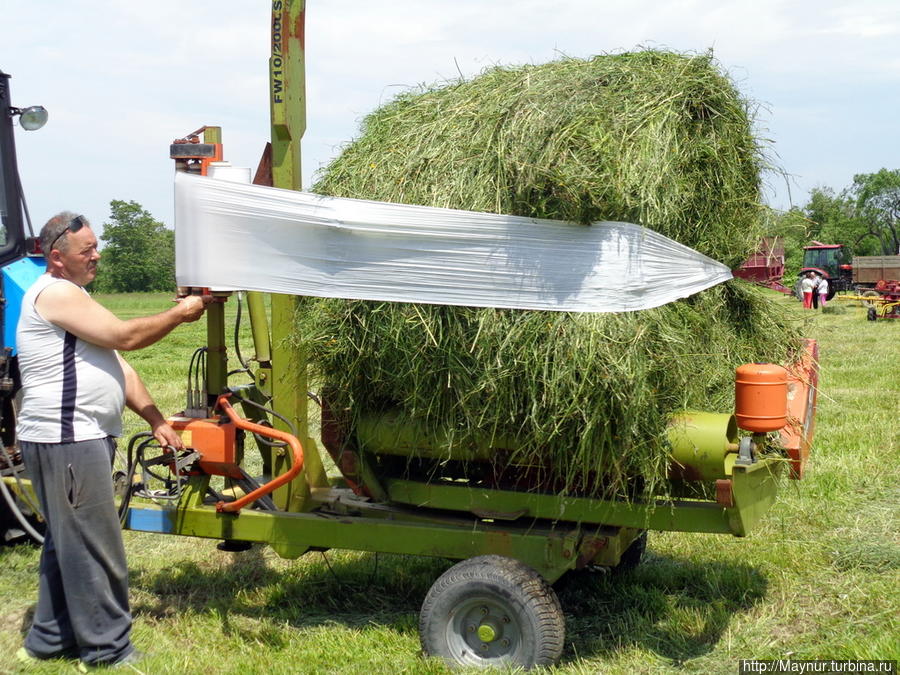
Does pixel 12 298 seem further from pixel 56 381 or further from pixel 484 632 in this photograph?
pixel 484 632

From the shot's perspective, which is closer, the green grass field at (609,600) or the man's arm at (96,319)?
the man's arm at (96,319)

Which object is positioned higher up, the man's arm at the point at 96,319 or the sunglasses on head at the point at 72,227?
the sunglasses on head at the point at 72,227

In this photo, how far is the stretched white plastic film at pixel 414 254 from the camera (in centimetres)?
352

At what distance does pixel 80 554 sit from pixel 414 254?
1.85 m

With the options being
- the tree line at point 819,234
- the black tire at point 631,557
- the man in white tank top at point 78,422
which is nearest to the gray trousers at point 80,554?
the man in white tank top at point 78,422

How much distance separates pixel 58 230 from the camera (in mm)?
3830

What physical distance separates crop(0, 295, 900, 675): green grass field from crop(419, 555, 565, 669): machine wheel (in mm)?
125

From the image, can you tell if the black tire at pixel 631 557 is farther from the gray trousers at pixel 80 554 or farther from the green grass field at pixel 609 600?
the gray trousers at pixel 80 554

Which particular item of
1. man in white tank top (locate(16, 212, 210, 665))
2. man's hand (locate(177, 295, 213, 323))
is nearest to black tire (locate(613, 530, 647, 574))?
man in white tank top (locate(16, 212, 210, 665))

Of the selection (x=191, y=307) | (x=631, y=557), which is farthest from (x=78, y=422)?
(x=631, y=557)

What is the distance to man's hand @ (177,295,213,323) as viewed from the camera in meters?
3.77

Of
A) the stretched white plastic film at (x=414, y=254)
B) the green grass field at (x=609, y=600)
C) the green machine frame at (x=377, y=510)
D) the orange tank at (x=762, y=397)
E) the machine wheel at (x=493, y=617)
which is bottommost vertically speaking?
the green grass field at (x=609, y=600)

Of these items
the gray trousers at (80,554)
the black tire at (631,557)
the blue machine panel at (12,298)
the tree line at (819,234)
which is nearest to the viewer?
the gray trousers at (80,554)

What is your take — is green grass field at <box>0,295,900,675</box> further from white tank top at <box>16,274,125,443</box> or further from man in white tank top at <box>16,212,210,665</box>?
white tank top at <box>16,274,125,443</box>
